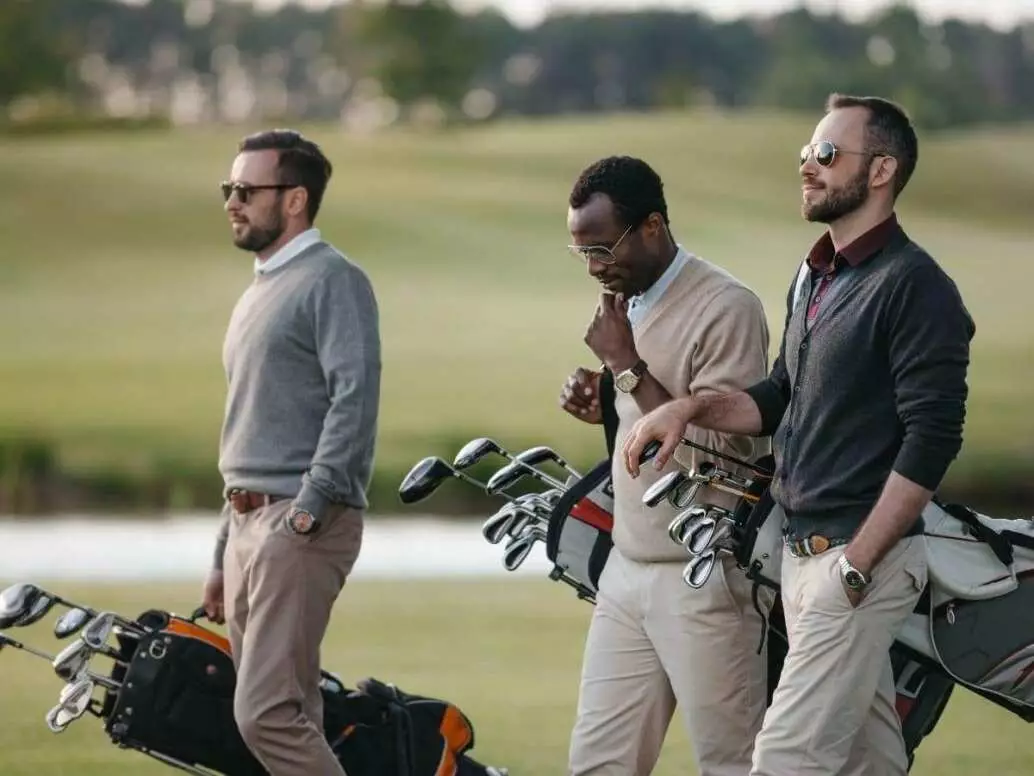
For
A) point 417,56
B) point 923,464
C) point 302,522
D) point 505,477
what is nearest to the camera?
point 923,464

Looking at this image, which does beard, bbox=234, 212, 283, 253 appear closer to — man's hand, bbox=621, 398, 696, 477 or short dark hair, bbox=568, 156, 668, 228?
short dark hair, bbox=568, 156, 668, 228

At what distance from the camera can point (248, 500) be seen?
482 centimetres

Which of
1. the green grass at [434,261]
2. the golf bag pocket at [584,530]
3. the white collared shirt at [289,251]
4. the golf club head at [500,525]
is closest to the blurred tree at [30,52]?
the green grass at [434,261]

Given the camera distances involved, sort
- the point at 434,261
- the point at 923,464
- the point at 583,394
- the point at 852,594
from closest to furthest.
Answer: the point at 923,464 → the point at 852,594 → the point at 583,394 → the point at 434,261

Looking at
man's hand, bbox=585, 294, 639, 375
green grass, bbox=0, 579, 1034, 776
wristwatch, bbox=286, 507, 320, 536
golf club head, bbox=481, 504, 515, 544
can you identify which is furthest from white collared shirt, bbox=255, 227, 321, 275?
green grass, bbox=0, 579, 1034, 776

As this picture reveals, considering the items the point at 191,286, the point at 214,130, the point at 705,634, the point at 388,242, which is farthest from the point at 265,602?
the point at 214,130

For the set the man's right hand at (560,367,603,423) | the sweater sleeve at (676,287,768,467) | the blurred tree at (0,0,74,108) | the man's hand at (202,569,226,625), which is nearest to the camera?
the sweater sleeve at (676,287,768,467)

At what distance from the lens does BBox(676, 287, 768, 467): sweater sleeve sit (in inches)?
163

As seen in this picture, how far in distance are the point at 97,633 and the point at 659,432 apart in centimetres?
151

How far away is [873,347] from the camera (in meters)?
3.69

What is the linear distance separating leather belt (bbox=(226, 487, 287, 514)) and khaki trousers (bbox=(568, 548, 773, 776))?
837 millimetres

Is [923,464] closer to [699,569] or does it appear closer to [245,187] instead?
[699,569]

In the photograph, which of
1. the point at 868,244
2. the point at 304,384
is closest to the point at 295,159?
the point at 304,384

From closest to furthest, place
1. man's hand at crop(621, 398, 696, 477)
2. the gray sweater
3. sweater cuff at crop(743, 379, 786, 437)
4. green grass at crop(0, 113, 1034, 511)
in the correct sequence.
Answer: man's hand at crop(621, 398, 696, 477) < sweater cuff at crop(743, 379, 786, 437) < the gray sweater < green grass at crop(0, 113, 1034, 511)
